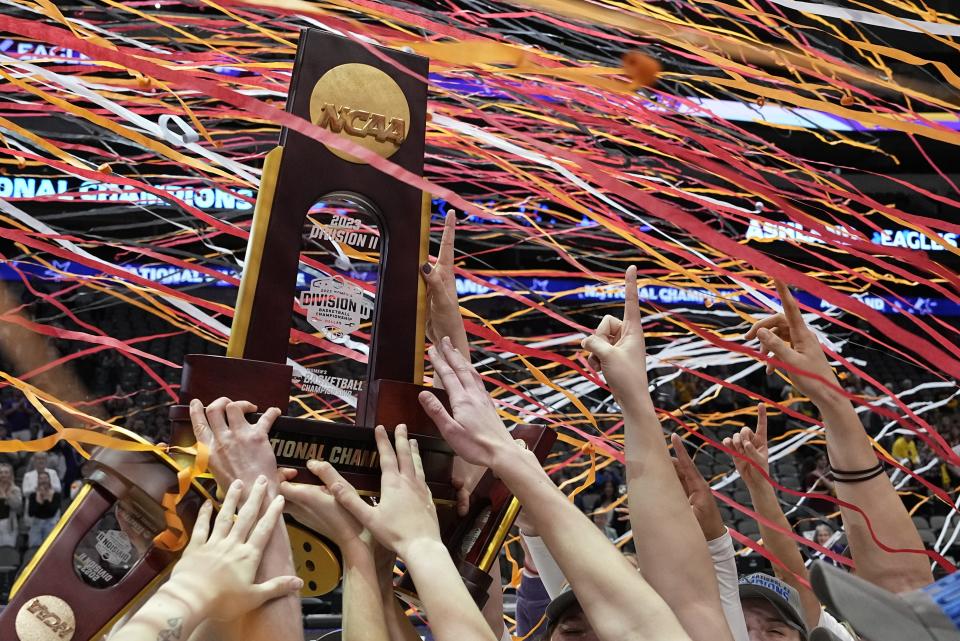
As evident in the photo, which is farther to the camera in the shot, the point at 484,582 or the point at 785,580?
the point at 785,580

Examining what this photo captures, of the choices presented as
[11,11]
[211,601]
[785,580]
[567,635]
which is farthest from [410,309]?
[11,11]

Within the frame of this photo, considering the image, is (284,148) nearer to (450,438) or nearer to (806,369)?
(450,438)

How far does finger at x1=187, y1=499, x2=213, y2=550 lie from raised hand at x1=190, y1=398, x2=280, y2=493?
1.6 inches

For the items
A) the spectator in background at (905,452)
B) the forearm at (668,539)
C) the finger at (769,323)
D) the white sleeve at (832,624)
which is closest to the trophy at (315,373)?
the forearm at (668,539)

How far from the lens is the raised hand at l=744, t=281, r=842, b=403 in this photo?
1.63 meters

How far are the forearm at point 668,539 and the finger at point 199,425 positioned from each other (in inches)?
23.9

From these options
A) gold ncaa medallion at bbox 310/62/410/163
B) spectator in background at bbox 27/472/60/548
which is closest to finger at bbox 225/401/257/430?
gold ncaa medallion at bbox 310/62/410/163

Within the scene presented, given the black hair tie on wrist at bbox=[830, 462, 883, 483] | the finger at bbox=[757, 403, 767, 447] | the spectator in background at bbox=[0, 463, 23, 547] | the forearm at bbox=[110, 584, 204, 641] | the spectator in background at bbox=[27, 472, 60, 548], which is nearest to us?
the forearm at bbox=[110, 584, 204, 641]

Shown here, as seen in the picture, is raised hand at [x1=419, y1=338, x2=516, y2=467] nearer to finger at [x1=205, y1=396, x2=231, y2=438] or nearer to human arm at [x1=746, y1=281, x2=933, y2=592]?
finger at [x1=205, y1=396, x2=231, y2=438]

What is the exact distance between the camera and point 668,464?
1.35 m

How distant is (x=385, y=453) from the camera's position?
1.31 meters

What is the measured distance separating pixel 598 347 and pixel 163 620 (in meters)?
0.72

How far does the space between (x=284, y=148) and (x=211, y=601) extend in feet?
2.16

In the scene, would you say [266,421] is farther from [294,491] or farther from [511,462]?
[511,462]
